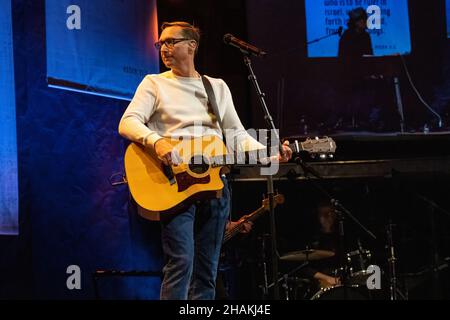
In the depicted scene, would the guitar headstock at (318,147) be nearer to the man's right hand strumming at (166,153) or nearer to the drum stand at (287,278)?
the man's right hand strumming at (166,153)

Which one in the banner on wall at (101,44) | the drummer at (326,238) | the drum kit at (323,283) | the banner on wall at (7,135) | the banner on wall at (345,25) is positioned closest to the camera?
the banner on wall at (7,135)

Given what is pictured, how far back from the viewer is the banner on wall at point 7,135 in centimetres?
466

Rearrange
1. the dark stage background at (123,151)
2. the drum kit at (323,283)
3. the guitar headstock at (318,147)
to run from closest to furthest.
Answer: the guitar headstock at (318,147) → the dark stage background at (123,151) → the drum kit at (323,283)

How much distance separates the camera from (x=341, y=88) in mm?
6172

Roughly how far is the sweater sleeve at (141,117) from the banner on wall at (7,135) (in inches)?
45.1

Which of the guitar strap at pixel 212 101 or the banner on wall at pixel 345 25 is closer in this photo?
the guitar strap at pixel 212 101

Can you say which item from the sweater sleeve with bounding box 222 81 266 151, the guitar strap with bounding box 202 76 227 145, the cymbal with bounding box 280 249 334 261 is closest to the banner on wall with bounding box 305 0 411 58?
the cymbal with bounding box 280 249 334 261

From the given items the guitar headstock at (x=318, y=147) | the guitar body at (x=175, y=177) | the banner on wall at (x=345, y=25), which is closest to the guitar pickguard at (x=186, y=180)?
the guitar body at (x=175, y=177)

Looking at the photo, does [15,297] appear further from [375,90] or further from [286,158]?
[375,90]

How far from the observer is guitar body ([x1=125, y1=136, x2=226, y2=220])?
3.85 meters

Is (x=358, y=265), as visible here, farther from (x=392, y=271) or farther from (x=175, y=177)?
(x=175, y=177)
